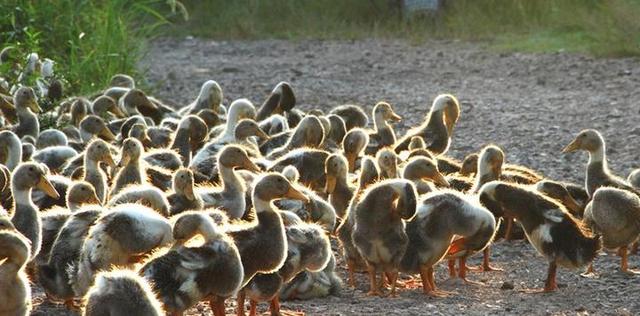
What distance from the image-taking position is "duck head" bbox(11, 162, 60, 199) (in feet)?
31.4

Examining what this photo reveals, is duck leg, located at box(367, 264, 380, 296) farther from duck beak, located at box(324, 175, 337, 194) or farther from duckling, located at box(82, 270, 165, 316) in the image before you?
duckling, located at box(82, 270, 165, 316)

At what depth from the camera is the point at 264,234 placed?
8859 mm

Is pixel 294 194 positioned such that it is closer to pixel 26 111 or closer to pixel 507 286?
pixel 507 286

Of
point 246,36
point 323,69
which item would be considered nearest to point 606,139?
point 323,69

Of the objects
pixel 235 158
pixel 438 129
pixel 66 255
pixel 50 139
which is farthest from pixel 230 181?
pixel 438 129

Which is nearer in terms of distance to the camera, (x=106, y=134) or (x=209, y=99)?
(x=106, y=134)

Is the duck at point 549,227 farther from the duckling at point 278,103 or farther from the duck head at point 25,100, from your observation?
the duckling at point 278,103

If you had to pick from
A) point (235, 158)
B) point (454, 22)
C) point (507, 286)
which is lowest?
point (454, 22)

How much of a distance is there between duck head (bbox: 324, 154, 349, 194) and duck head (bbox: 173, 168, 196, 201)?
59.5 inches

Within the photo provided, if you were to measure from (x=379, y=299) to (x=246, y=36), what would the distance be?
18217 millimetres

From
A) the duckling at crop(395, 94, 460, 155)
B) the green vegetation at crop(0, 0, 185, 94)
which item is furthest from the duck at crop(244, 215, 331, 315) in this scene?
the green vegetation at crop(0, 0, 185, 94)

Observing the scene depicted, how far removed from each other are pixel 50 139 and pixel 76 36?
5151mm

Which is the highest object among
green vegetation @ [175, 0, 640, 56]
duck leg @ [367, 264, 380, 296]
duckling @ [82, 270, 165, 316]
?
duckling @ [82, 270, 165, 316]

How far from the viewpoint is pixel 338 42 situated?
26.0m
